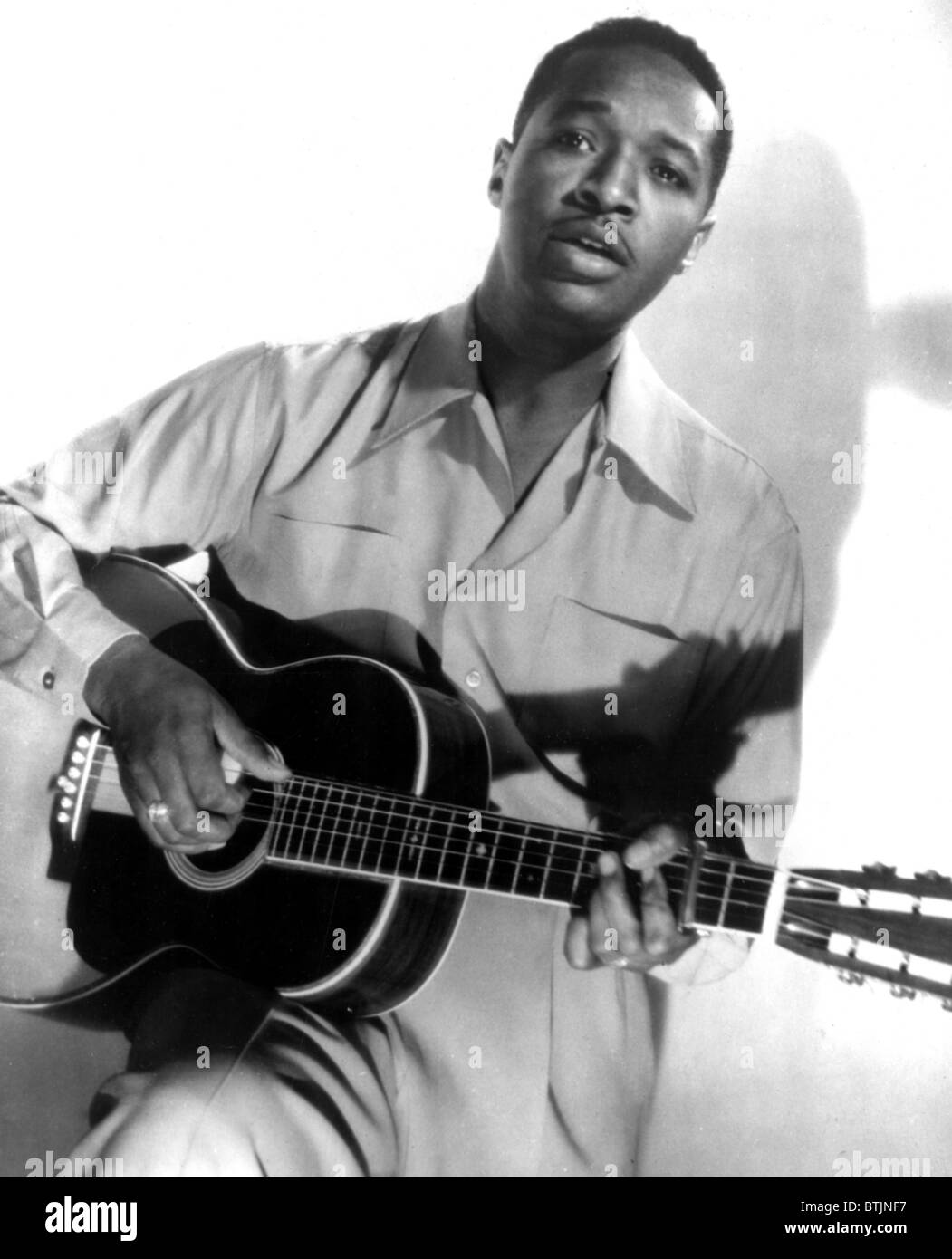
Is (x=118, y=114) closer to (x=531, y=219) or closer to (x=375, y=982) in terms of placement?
(x=531, y=219)

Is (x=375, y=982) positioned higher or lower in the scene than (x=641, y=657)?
lower

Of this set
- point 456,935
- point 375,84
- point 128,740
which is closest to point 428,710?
point 456,935

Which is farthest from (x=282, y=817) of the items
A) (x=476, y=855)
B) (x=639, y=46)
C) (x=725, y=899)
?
(x=639, y=46)

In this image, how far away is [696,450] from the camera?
4.50 ft

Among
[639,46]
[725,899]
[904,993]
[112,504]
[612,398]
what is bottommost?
[904,993]

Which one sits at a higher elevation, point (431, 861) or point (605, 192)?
point (605, 192)

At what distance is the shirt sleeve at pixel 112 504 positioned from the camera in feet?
4.50

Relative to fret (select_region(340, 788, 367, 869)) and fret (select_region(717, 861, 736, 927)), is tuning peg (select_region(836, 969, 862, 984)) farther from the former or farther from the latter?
fret (select_region(340, 788, 367, 869))

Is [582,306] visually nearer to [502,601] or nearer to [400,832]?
[502,601]

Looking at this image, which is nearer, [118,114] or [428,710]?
[428,710]

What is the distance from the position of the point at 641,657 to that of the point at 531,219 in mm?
513

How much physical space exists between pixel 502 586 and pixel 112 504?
0.47 meters

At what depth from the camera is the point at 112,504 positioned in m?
1.38
